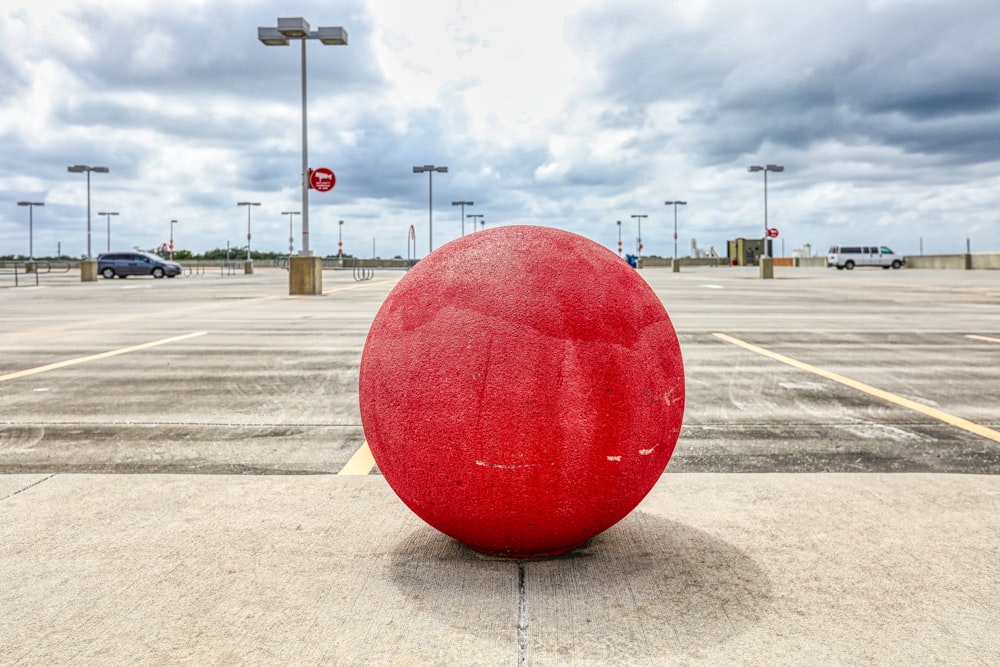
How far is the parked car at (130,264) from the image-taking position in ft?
168

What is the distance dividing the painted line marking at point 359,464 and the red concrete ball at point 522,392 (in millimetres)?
1569

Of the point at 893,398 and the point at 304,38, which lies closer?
the point at 893,398

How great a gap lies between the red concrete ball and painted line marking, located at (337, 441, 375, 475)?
157cm

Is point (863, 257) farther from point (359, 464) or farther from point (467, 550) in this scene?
point (467, 550)

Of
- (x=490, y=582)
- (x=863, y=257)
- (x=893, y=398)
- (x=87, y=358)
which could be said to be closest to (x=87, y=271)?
(x=87, y=358)

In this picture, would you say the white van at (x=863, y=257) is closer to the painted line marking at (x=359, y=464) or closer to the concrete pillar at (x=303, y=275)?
the concrete pillar at (x=303, y=275)

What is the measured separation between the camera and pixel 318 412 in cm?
658

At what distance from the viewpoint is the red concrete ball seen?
114 inches

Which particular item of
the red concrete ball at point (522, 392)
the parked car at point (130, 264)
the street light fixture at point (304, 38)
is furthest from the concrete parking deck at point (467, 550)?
the parked car at point (130, 264)

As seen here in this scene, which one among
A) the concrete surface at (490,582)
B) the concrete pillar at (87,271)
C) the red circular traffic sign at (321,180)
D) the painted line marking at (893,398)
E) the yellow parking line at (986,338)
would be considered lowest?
the concrete surface at (490,582)

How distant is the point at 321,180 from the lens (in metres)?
26.3

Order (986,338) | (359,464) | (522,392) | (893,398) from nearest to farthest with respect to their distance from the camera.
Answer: (522,392), (359,464), (893,398), (986,338)

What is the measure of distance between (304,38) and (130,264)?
31364 mm

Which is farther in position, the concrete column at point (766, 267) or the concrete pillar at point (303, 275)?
the concrete column at point (766, 267)
